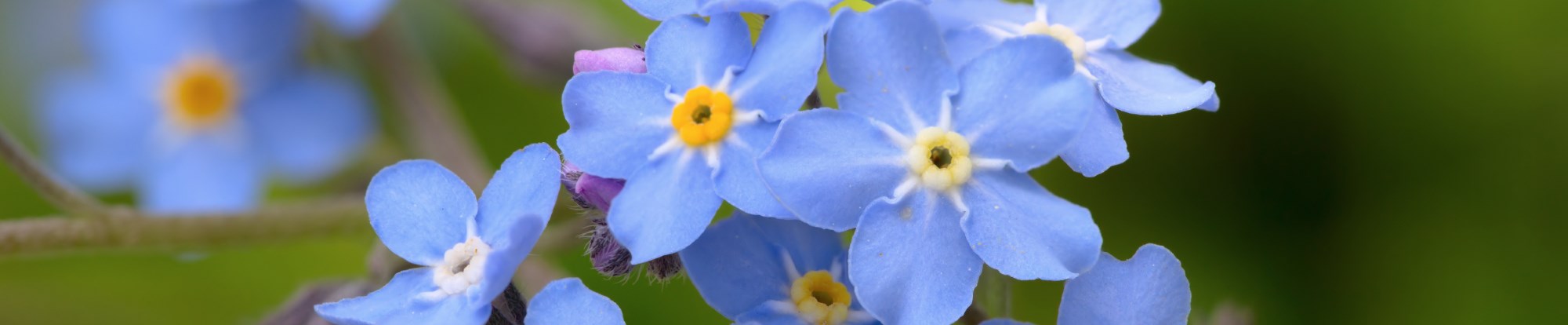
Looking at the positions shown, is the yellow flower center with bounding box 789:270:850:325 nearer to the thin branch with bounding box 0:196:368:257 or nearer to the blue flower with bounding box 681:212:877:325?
the blue flower with bounding box 681:212:877:325

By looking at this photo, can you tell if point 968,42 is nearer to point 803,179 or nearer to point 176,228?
point 803,179

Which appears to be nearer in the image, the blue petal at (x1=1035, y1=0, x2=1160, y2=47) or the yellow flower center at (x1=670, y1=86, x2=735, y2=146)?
the yellow flower center at (x1=670, y1=86, x2=735, y2=146)

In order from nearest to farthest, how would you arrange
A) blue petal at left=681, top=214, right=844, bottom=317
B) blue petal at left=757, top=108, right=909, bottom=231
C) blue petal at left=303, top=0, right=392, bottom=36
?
blue petal at left=757, top=108, right=909, bottom=231
blue petal at left=681, top=214, right=844, bottom=317
blue petal at left=303, top=0, right=392, bottom=36

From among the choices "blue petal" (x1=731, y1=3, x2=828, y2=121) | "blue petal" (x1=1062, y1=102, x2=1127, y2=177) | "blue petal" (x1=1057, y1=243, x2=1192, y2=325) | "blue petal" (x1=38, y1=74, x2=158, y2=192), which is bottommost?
"blue petal" (x1=38, y1=74, x2=158, y2=192)

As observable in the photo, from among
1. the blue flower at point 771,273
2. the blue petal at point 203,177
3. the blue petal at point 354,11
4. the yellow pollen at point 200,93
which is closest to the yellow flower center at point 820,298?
the blue flower at point 771,273

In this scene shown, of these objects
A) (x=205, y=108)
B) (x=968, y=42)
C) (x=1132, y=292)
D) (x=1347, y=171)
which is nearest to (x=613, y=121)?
(x=968, y=42)

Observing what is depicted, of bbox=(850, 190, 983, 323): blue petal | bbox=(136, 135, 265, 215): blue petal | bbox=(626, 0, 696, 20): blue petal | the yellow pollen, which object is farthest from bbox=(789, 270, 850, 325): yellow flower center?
the yellow pollen
